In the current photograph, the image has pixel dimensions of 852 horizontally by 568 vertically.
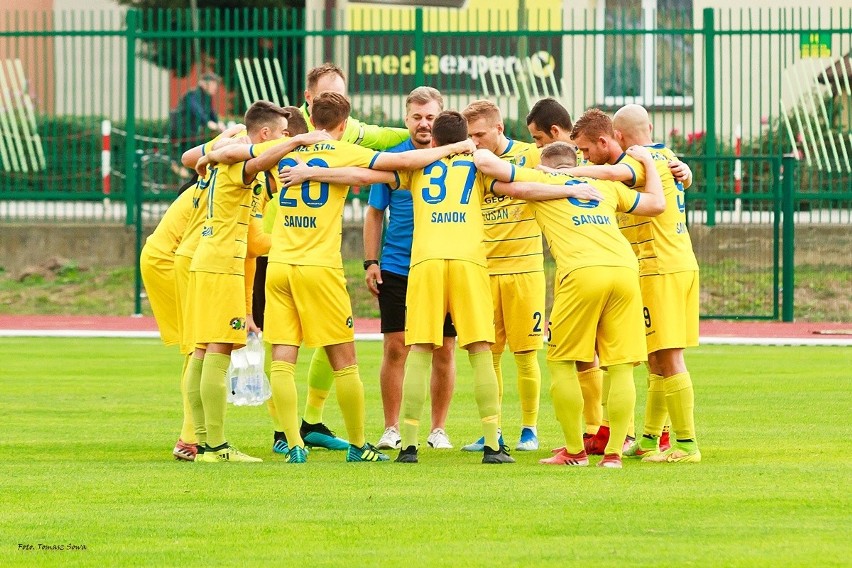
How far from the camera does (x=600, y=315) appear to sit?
Result: 8.61 m

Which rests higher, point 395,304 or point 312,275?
point 312,275

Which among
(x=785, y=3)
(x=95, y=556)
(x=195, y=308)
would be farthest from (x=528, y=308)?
(x=785, y=3)

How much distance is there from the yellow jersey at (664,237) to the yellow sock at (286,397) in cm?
204

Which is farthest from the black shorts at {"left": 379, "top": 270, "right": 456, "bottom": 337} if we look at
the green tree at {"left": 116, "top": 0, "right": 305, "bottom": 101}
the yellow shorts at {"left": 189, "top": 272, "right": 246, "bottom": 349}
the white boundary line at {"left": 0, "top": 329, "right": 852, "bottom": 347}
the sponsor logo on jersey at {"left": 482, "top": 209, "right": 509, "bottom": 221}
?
the green tree at {"left": 116, "top": 0, "right": 305, "bottom": 101}

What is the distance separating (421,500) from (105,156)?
632 inches

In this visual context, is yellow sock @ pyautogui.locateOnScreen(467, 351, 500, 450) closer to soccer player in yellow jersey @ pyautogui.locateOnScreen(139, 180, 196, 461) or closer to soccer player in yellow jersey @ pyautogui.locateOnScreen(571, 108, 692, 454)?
soccer player in yellow jersey @ pyautogui.locateOnScreen(571, 108, 692, 454)

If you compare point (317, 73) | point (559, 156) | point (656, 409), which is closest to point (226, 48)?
point (317, 73)

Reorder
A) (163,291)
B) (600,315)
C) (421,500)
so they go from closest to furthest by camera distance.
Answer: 1. (421,500)
2. (600,315)
3. (163,291)

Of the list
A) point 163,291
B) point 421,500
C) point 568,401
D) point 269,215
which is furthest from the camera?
point 269,215

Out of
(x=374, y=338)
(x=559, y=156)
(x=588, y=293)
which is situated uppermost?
(x=559, y=156)

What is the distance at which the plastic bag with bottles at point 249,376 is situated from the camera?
10.6 m

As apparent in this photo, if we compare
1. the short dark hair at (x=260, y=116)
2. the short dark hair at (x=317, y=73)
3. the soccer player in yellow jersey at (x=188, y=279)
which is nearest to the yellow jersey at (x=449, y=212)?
the short dark hair at (x=260, y=116)

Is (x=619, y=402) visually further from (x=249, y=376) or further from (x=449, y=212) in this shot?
(x=249, y=376)

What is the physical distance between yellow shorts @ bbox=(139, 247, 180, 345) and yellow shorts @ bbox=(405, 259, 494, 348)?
1.82 m
